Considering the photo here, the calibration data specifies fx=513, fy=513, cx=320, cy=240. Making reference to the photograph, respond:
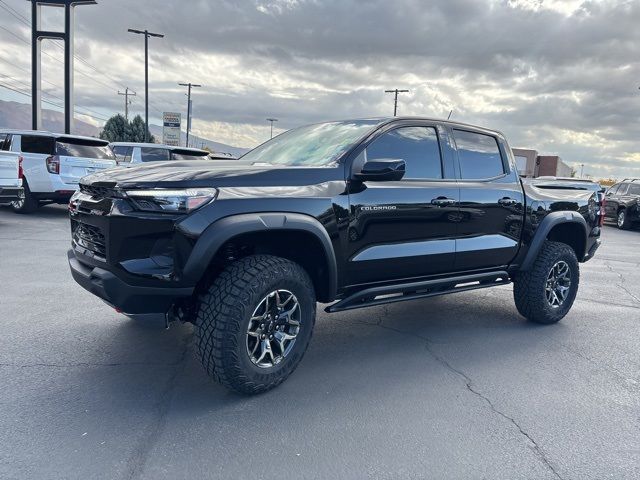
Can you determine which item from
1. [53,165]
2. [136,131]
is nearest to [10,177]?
[53,165]

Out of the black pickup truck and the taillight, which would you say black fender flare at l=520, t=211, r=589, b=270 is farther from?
the taillight

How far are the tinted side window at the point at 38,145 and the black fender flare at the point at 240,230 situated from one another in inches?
390

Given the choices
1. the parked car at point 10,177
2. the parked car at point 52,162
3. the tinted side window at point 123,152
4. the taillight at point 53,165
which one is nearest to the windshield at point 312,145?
the parked car at point 10,177

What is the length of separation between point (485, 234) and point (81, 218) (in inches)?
131

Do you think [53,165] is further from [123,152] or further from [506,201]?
[506,201]

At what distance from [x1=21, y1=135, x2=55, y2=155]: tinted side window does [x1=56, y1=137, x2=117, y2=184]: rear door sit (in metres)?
0.16

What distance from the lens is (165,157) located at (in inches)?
550

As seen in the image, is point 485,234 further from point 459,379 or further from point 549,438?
point 549,438

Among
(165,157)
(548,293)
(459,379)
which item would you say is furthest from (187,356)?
(165,157)

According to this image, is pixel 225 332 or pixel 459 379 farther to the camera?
pixel 459 379

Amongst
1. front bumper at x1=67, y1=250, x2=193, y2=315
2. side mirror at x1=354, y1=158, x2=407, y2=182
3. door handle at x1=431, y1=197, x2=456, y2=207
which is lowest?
front bumper at x1=67, y1=250, x2=193, y2=315

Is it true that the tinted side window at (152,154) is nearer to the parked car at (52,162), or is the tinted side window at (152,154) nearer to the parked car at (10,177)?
the parked car at (52,162)

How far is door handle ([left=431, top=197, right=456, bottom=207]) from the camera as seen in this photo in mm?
→ 4188

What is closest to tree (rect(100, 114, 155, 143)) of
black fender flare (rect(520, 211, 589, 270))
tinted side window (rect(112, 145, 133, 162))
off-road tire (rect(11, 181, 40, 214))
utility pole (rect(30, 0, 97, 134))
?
utility pole (rect(30, 0, 97, 134))
